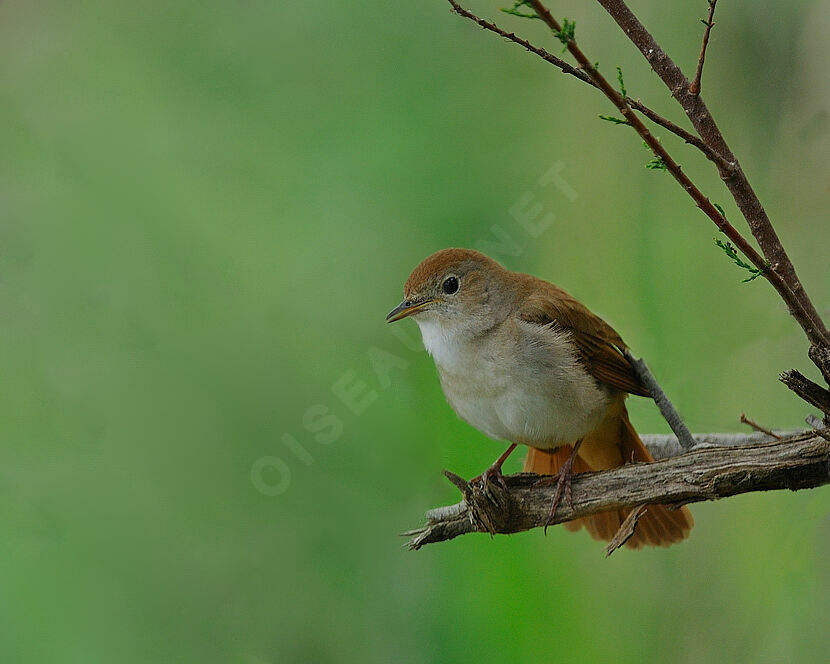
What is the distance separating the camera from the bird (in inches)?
44.3

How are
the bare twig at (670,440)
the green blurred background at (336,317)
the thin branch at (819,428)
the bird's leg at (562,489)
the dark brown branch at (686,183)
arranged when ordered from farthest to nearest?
the green blurred background at (336,317) → the bare twig at (670,440) → the bird's leg at (562,489) → the thin branch at (819,428) → the dark brown branch at (686,183)

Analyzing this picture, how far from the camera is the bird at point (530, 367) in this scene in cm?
112

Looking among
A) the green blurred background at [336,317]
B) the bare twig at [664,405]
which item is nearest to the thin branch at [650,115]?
the bare twig at [664,405]

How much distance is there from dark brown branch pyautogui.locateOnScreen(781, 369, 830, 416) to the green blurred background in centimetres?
61

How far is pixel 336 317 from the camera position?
1.45m

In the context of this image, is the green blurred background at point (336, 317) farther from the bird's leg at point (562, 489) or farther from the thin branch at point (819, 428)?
the thin branch at point (819, 428)

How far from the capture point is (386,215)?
145 cm

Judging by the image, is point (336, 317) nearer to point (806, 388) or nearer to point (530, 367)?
point (530, 367)

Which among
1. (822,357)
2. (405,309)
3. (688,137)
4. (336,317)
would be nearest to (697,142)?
(688,137)

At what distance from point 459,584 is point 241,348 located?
479 mm

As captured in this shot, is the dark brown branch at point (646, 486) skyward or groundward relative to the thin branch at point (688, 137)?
groundward

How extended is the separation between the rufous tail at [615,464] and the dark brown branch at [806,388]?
15.2 inches

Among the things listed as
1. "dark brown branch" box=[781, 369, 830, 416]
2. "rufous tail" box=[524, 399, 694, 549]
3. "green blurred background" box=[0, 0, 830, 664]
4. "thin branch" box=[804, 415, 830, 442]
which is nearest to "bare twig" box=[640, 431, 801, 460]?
"rufous tail" box=[524, 399, 694, 549]

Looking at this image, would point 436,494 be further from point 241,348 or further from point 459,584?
point 241,348
